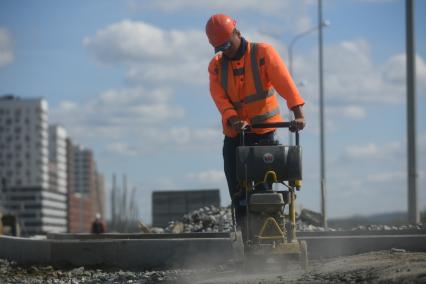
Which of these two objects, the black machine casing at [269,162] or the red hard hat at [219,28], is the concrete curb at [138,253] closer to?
the black machine casing at [269,162]

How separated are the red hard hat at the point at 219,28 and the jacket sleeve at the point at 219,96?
18.7 inches

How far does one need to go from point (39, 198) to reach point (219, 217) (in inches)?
5861

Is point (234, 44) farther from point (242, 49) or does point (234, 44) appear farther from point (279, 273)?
point (279, 273)

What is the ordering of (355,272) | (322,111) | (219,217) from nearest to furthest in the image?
1. (355,272)
2. (219,217)
3. (322,111)

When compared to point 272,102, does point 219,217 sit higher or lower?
lower

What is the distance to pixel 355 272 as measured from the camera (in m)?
6.93

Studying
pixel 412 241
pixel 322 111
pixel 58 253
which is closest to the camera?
pixel 412 241

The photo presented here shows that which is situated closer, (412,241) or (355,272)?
(355,272)

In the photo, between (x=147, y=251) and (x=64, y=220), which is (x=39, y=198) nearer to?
(x=64, y=220)

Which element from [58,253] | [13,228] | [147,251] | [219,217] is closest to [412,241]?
[147,251]

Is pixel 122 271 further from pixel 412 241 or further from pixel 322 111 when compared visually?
pixel 322 111

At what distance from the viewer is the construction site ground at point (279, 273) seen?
21.6 feet

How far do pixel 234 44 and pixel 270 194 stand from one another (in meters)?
1.63

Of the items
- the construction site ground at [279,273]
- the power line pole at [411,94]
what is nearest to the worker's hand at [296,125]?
the construction site ground at [279,273]
